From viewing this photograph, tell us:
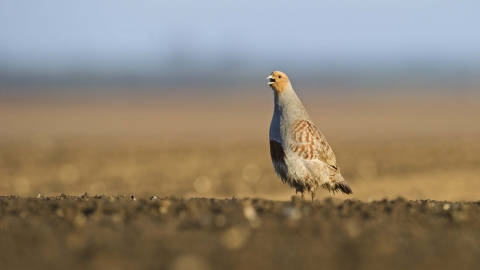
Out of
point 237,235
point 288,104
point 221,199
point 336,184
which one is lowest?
point 237,235

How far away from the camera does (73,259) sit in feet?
11.8

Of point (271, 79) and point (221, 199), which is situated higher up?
point (271, 79)

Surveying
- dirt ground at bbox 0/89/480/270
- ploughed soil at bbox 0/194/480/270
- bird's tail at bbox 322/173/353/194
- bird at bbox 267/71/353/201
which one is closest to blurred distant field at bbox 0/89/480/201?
dirt ground at bbox 0/89/480/270

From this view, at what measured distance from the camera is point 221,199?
5801mm

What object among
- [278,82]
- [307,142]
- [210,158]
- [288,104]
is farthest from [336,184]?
[210,158]

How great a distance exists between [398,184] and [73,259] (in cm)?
1022

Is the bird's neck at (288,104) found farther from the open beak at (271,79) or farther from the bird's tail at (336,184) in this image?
the bird's tail at (336,184)

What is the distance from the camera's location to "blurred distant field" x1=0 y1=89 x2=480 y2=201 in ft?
41.2

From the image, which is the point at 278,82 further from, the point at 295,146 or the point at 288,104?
the point at 295,146

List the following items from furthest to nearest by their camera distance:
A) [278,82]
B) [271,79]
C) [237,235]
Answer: [271,79]
[278,82]
[237,235]

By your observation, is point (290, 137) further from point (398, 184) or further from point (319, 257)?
point (398, 184)

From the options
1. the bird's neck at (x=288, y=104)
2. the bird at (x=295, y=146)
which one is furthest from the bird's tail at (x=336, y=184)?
the bird's neck at (x=288, y=104)

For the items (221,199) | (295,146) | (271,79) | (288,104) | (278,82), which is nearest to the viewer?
(221,199)

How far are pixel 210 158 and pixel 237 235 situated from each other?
13210mm
